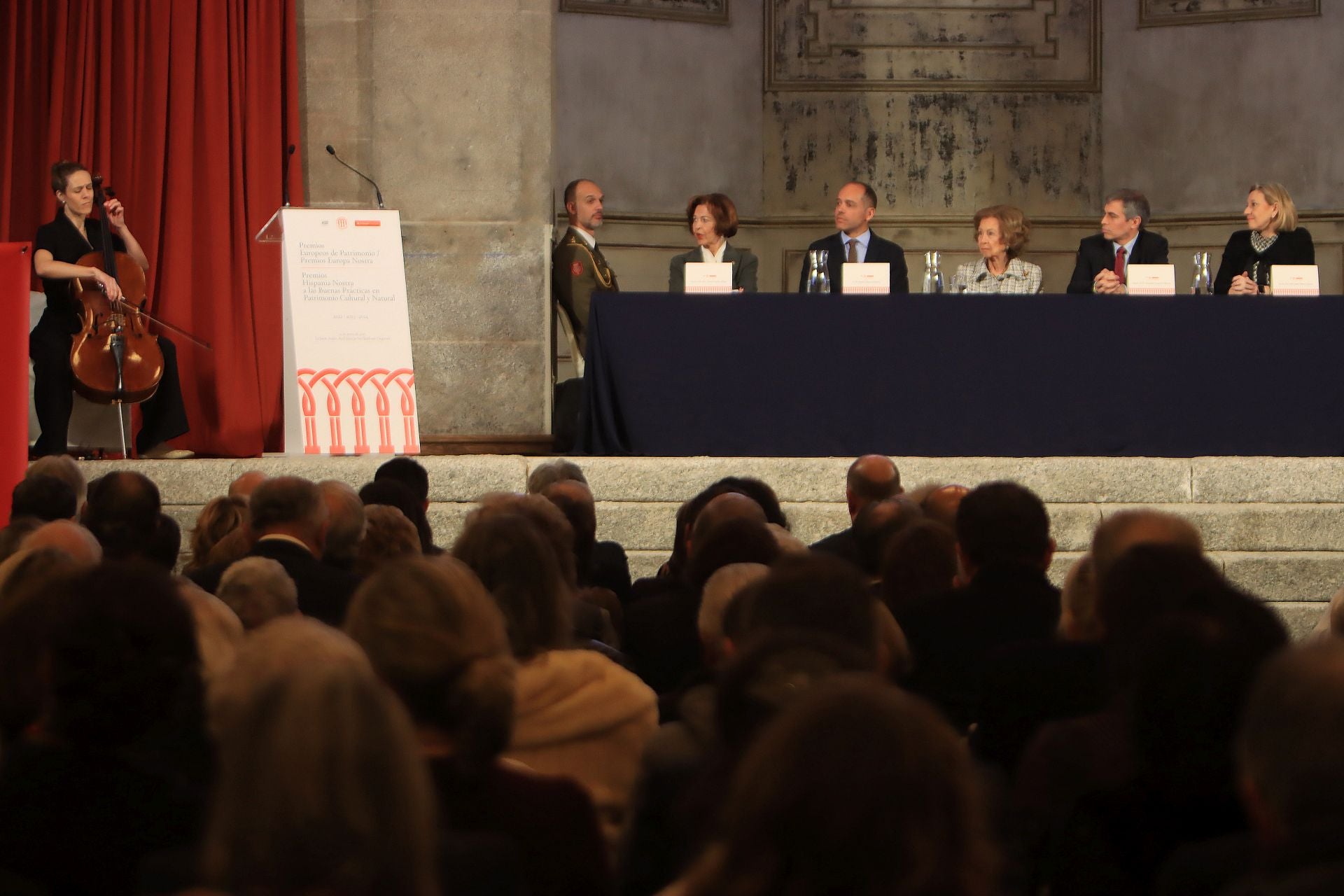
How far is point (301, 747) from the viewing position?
1.16 m

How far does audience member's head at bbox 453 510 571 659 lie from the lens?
2189mm

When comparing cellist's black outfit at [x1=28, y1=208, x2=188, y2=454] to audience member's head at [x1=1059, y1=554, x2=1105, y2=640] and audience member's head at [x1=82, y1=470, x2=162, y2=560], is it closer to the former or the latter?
audience member's head at [x1=82, y1=470, x2=162, y2=560]

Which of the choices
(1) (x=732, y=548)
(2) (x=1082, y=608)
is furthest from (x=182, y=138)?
(2) (x=1082, y=608)

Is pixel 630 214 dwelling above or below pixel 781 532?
above

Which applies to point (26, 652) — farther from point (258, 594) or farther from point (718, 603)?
point (718, 603)

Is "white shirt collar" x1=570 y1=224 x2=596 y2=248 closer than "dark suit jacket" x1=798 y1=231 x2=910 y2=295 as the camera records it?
No

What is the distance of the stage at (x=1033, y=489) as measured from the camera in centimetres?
584

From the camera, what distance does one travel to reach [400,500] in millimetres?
4070

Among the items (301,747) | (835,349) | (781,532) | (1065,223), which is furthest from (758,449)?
(301,747)

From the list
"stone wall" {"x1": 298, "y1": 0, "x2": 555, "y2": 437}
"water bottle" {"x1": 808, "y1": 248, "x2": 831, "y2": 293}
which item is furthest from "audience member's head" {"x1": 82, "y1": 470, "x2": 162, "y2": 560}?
"stone wall" {"x1": 298, "y1": 0, "x2": 555, "y2": 437}

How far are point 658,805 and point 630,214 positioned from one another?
26.9 ft

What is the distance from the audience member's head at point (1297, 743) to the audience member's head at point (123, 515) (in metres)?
2.81

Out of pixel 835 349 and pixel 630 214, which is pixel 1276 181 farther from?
pixel 835 349

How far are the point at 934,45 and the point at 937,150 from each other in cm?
65
